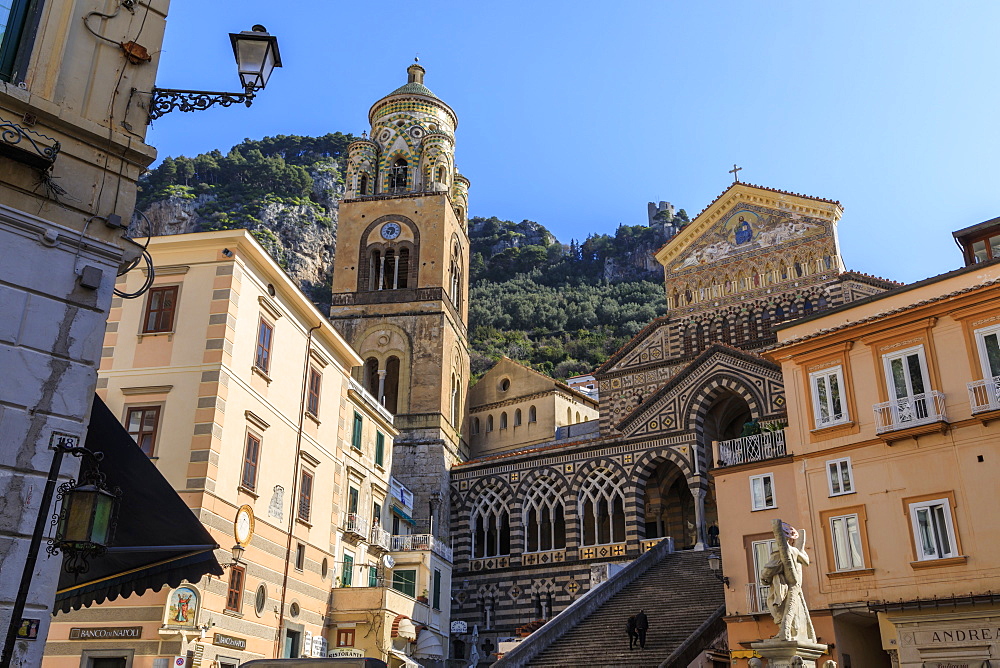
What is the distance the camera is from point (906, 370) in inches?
772

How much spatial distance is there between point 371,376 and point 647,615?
20.3 meters

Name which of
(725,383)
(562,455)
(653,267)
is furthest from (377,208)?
(653,267)

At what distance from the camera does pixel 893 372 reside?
19.8 m

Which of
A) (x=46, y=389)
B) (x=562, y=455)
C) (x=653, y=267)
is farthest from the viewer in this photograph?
(x=653, y=267)

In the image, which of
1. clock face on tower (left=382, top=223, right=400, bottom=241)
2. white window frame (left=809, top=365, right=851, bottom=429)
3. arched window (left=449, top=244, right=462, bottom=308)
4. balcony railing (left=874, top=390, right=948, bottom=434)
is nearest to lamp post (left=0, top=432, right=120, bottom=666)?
balcony railing (left=874, top=390, right=948, bottom=434)

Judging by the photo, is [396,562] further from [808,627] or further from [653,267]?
[653,267]

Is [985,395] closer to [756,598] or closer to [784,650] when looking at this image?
[756,598]

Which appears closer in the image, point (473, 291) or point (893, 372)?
point (893, 372)

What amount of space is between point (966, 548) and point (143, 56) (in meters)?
16.6

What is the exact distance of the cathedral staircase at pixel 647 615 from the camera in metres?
21.7

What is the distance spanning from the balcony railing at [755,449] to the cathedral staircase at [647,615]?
12.2 feet

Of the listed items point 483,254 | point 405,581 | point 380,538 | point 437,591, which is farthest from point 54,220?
point 483,254

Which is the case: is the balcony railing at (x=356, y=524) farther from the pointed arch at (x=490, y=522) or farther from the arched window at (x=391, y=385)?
the arched window at (x=391, y=385)

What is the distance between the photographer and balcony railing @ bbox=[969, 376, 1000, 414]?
18016 mm
